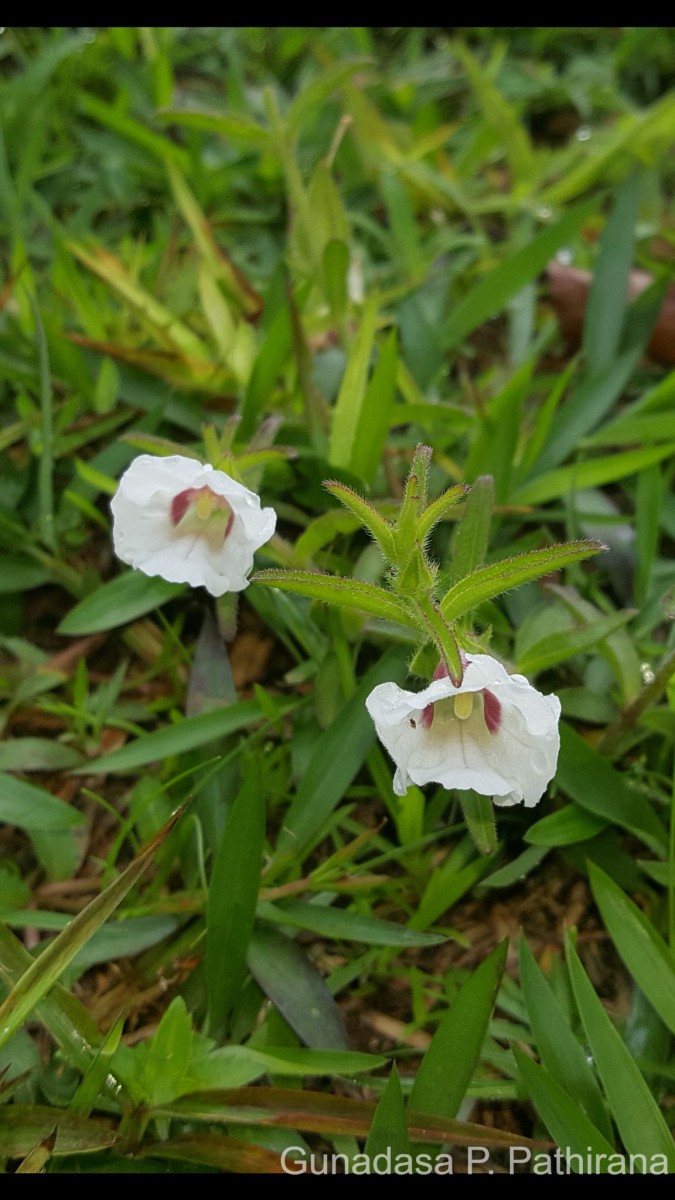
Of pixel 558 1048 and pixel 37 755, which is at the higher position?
pixel 37 755

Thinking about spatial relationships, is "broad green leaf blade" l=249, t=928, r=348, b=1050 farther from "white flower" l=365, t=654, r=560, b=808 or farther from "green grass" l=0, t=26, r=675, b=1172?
"white flower" l=365, t=654, r=560, b=808

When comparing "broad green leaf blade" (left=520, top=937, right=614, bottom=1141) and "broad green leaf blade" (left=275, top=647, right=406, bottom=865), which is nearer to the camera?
"broad green leaf blade" (left=520, top=937, right=614, bottom=1141)

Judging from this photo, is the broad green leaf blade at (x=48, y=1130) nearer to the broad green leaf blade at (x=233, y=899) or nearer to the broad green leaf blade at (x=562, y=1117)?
the broad green leaf blade at (x=233, y=899)

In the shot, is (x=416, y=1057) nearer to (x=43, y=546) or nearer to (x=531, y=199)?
(x=43, y=546)

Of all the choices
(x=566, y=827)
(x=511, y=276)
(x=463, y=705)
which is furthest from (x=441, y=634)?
(x=511, y=276)

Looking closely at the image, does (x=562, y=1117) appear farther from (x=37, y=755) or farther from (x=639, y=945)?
(x=37, y=755)

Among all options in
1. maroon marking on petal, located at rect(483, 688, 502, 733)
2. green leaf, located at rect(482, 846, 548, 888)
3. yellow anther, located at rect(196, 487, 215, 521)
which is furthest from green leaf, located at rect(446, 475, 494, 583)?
green leaf, located at rect(482, 846, 548, 888)
